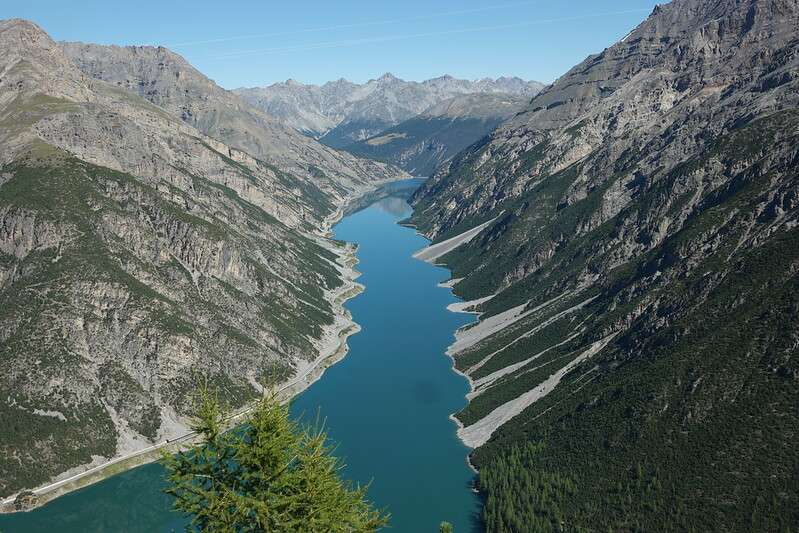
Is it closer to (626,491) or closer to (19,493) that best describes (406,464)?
(626,491)

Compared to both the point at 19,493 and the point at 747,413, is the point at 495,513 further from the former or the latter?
the point at 19,493

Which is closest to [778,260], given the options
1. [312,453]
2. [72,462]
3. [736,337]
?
[736,337]

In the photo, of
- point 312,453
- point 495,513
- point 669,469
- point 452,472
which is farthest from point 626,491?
point 312,453

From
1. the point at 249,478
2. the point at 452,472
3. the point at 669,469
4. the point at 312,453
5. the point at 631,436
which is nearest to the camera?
the point at 249,478

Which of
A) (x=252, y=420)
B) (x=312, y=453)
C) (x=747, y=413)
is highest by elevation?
(x=252, y=420)

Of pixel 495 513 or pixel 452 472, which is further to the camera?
pixel 452 472

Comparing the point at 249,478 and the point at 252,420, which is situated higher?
the point at 252,420

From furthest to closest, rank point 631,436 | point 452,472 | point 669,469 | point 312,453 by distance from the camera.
A: point 452,472 < point 631,436 < point 669,469 < point 312,453
